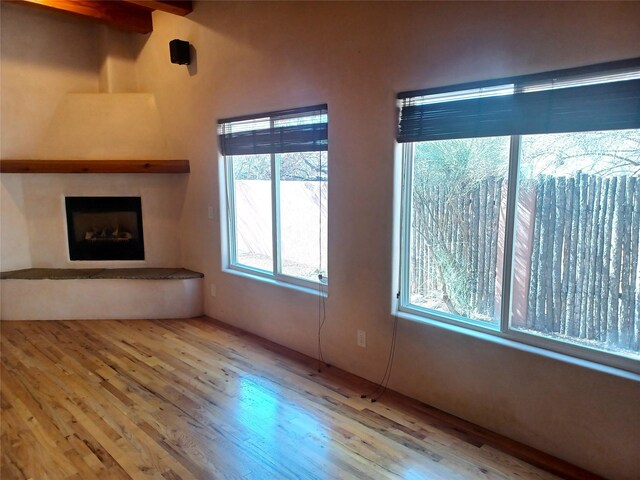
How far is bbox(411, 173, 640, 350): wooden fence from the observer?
194 centimetres

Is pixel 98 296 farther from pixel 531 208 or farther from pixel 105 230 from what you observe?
pixel 531 208

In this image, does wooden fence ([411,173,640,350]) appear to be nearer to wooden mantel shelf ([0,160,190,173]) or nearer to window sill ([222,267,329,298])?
window sill ([222,267,329,298])

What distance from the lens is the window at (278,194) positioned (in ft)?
10.5

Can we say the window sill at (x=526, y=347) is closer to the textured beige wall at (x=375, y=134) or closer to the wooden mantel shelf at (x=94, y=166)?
the textured beige wall at (x=375, y=134)

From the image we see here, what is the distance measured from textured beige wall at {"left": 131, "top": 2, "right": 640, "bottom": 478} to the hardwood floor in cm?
18

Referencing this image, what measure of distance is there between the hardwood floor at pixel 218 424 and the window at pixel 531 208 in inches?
26.4

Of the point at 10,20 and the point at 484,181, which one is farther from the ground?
the point at 10,20

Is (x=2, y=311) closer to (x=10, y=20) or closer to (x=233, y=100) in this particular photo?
(x=10, y=20)

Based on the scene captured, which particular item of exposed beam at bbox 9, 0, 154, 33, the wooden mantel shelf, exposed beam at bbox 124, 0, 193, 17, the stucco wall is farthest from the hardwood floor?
exposed beam at bbox 9, 0, 154, 33

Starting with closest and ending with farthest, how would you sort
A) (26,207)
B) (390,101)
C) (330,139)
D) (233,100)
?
(390,101), (330,139), (233,100), (26,207)

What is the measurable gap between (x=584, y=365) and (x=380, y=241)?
127 centimetres

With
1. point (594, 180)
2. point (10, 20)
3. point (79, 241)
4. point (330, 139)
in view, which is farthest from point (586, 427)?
point (10, 20)

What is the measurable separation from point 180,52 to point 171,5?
1.25 feet

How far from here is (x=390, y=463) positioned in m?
2.13
